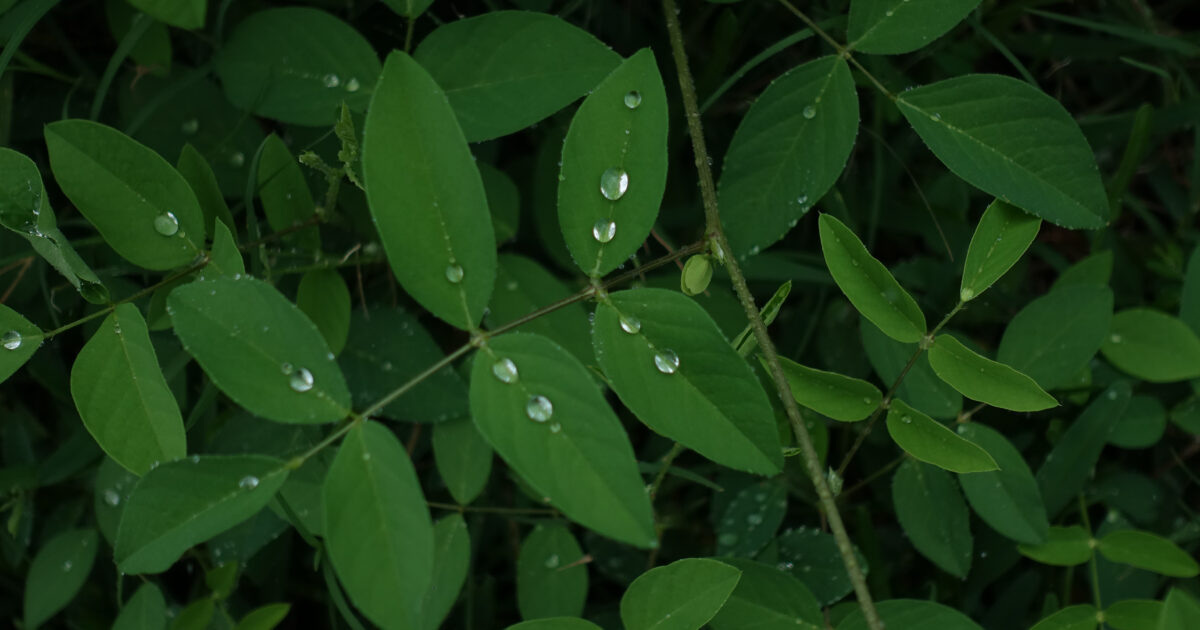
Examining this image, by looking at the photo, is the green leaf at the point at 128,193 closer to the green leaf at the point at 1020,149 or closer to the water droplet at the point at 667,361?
the water droplet at the point at 667,361

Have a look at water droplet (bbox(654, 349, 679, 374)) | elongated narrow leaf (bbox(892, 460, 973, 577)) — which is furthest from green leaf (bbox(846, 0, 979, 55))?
elongated narrow leaf (bbox(892, 460, 973, 577))

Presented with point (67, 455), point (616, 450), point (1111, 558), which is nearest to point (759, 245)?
point (616, 450)

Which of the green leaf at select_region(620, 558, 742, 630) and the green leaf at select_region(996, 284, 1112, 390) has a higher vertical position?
the green leaf at select_region(996, 284, 1112, 390)

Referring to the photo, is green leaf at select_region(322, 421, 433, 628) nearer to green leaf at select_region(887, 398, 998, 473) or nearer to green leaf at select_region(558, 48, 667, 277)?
green leaf at select_region(558, 48, 667, 277)

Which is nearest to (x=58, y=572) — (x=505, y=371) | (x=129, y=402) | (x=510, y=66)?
(x=129, y=402)

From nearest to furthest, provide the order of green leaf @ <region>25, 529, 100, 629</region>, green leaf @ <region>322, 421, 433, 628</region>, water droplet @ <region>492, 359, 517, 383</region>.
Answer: green leaf @ <region>322, 421, 433, 628</region> < water droplet @ <region>492, 359, 517, 383</region> < green leaf @ <region>25, 529, 100, 629</region>

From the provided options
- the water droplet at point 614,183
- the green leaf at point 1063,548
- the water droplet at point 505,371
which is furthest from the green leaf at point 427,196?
the green leaf at point 1063,548

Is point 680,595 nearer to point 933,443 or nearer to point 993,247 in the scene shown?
point 933,443
